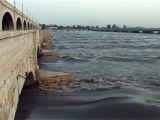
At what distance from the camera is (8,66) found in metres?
10.3

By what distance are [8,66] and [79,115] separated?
9.54m

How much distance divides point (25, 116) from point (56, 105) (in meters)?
3.20

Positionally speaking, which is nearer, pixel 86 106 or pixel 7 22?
pixel 86 106

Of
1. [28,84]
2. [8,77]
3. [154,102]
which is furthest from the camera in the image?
[28,84]

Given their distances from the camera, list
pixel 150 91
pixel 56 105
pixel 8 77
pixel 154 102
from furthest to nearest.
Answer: pixel 150 91, pixel 154 102, pixel 56 105, pixel 8 77

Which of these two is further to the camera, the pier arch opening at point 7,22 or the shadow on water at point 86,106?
the pier arch opening at point 7,22

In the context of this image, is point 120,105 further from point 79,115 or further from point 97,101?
point 79,115

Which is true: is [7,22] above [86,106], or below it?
above

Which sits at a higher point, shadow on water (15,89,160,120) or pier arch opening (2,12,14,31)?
pier arch opening (2,12,14,31)

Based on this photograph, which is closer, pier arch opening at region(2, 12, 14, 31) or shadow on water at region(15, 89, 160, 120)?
shadow on water at region(15, 89, 160, 120)

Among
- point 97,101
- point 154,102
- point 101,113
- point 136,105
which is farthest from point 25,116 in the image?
point 154,102

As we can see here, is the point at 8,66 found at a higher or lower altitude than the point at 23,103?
higher

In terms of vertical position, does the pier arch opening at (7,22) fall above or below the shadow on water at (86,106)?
above

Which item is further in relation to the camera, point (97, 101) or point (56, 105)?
point (97, 101)
